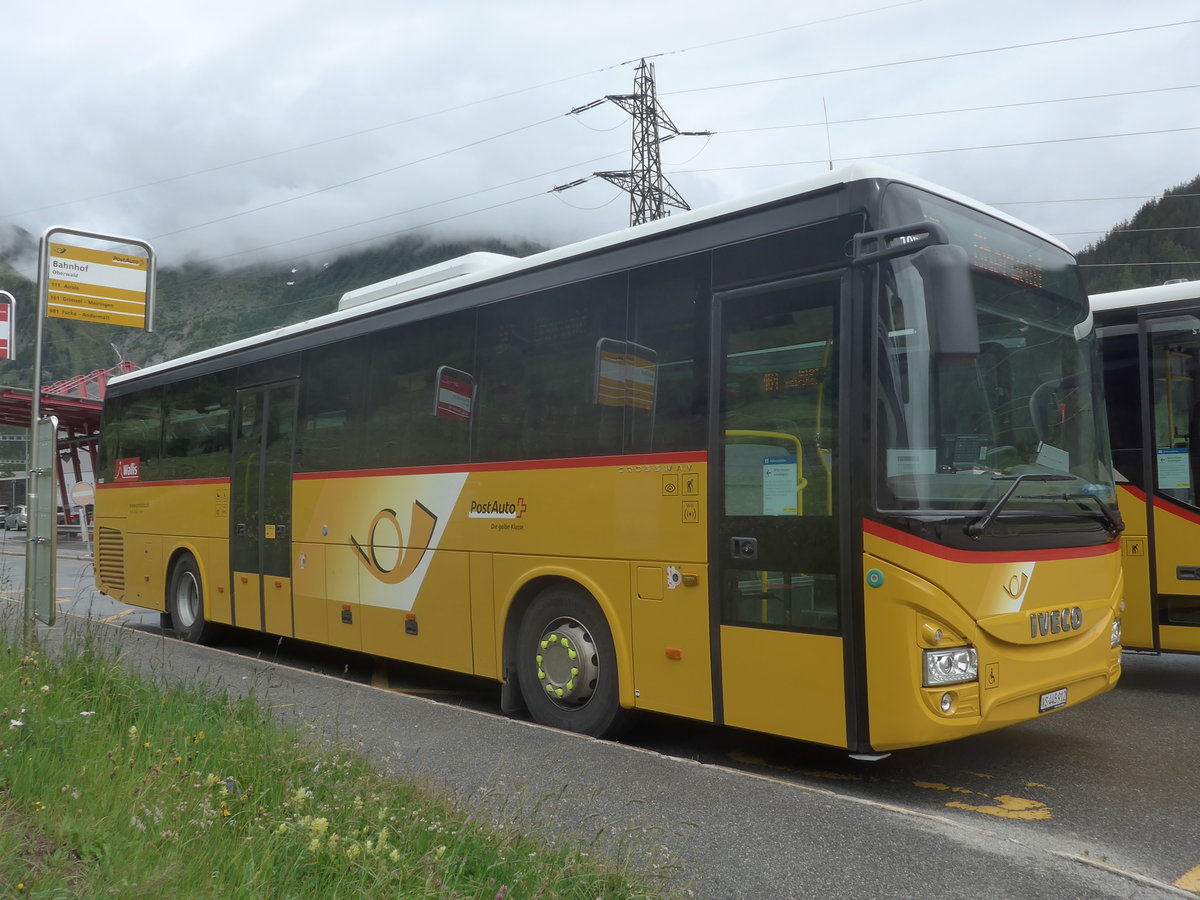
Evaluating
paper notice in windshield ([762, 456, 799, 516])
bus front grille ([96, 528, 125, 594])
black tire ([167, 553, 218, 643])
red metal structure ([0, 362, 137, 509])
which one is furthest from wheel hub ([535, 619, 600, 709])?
red metal structure ([0, 362, 137, 509])

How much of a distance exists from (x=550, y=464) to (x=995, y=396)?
2785mm

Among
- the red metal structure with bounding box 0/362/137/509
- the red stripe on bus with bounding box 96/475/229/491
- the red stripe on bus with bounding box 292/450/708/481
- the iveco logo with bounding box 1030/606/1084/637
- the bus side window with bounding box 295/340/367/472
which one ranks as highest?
the red metal structure with bounding box 0/362/137/509

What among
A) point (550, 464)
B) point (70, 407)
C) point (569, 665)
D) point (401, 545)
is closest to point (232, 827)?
point (569, 665)

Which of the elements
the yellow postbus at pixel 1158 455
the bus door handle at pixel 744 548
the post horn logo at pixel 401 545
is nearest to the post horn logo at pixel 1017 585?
the bus door handle at pixel 744 548

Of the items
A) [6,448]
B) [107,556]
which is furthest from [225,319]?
[107,556]

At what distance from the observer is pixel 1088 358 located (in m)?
6.35

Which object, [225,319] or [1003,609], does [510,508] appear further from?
[225,319]

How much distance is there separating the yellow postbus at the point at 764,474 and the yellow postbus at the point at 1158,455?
6.45 feet

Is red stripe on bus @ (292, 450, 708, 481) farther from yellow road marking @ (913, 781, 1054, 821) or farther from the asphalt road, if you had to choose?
yellow road marking @ (913, 781, 1054, 821)

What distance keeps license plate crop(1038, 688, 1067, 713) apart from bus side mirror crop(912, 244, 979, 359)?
1.96m

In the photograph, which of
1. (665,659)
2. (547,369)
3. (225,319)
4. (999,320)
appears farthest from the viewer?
(225,319)

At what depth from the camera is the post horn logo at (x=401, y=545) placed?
8.05 m

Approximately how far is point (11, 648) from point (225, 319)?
196355 mm

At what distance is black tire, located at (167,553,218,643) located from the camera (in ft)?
37.6
